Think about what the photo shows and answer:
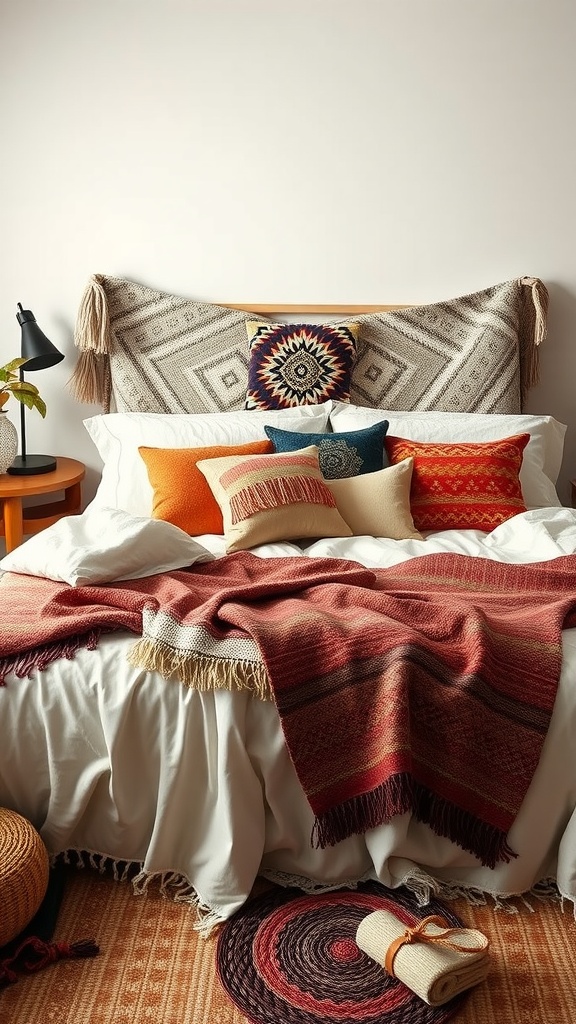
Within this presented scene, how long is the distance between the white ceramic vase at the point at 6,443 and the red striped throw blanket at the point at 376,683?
1.42 meters

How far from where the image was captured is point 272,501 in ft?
9.27

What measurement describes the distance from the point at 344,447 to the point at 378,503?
25 centimetres

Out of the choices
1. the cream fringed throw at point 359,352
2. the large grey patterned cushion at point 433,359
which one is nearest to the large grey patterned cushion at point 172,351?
the cream fringed throw at point 359,352

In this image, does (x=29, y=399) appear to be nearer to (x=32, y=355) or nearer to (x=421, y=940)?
(x=32, y=355)

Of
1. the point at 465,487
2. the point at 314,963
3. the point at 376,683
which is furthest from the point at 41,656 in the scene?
the point at 465,487

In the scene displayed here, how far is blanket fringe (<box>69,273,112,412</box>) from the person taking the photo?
3.64 meters

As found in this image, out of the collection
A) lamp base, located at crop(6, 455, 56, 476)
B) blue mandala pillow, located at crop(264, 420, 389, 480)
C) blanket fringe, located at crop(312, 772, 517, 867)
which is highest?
blue mandala pillow, located at crop(264, 420, 389, 480)

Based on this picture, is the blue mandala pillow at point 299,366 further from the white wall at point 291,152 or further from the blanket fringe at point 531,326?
the blanket fringe at point 531,326

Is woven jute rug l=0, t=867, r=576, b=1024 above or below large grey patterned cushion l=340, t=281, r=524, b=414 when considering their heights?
below

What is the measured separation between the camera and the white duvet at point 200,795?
6.37 ft

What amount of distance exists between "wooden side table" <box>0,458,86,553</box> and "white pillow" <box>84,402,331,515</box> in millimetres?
185

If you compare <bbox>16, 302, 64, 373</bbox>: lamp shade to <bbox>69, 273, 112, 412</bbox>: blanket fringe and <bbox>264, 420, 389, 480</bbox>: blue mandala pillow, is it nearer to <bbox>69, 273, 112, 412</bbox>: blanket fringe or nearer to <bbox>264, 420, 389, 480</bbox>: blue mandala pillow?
<bbox>69, 273, 112, 412</bbox>: blanket fringe

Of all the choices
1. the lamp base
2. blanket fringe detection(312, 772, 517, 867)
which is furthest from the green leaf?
blanket fringe detection(312, 772, 517, 867)

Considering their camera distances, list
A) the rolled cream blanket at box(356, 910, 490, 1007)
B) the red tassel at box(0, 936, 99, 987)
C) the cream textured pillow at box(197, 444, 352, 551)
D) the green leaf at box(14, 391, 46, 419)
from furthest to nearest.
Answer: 1. the green leaf at box(14, 391, 46, 419)
2. the cream textured pillow at box(197, 444, 352, 551)
3. the red tassel at box(0, 936, 99, 987)
4. the rolled cream blanket at box(356, 910, 490, 1007)
